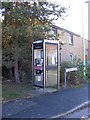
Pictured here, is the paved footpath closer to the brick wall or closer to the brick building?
the brick wall

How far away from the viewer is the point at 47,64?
29.8ft

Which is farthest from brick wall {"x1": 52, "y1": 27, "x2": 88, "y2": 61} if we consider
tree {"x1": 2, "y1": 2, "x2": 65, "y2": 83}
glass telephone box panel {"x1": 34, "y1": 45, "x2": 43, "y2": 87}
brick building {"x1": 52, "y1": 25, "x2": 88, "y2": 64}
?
glass telephone box panel {"x1": 34, "y1": 45, "x2": 43, "y2": 87}

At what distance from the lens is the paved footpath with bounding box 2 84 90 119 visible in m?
5.26

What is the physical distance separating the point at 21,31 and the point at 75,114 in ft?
16.7

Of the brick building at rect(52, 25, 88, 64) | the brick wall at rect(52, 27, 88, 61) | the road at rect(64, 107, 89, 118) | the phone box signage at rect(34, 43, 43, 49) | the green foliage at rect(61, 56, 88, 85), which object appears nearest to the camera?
the road at rect(64, 107, 89, 118)

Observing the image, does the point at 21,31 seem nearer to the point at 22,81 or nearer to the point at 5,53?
the point at 5,53

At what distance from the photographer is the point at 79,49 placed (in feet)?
79.6

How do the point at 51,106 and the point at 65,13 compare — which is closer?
the point at 51,106

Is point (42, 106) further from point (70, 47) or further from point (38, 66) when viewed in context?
point (70, 47)

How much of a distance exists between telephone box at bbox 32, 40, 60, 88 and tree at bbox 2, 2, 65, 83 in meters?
0.74

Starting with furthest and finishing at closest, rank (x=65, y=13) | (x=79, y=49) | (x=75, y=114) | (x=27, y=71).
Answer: (x=79, y=49) → (x=27, y=71) → (x=65, y=13) → (x=75, y=114)

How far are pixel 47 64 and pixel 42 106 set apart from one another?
335 cm

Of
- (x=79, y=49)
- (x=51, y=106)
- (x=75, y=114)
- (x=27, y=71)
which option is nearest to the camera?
(x=75, y=114)

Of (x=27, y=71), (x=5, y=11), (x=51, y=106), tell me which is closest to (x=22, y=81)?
(x=27, y=71)
